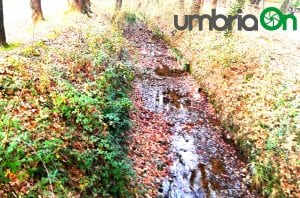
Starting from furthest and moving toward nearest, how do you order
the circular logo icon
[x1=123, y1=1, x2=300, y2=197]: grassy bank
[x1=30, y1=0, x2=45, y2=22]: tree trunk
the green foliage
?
the circular logo icon < [x1=30, y1=0, x2=45, y2=22]: tree trunk < [x1=123, y1=1, x2=300, y2=197]: grassy bank < the green foliage

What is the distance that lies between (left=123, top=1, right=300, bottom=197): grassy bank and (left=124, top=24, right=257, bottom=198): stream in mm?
448

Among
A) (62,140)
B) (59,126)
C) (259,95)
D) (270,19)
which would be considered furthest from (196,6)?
(62,140)

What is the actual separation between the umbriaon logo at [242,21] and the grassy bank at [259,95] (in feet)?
3.03

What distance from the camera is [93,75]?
10133 mm

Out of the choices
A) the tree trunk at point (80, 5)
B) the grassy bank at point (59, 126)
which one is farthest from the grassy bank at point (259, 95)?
the tree trunk at point (80, 5)

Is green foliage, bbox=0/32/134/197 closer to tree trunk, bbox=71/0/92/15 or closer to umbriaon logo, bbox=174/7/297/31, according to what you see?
umbriaon logo, bbox=174/7/297/31

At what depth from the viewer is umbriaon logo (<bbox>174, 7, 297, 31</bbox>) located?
707 inches

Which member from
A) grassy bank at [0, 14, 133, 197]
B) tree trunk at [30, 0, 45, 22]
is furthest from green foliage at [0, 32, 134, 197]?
tree trunk at [30, 0, 45, 22]

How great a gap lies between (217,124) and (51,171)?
7.77 metres

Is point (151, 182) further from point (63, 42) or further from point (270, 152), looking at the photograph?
point (63, 42)

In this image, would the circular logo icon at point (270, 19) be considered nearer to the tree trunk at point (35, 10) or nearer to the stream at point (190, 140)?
the stream at point (190, 140)

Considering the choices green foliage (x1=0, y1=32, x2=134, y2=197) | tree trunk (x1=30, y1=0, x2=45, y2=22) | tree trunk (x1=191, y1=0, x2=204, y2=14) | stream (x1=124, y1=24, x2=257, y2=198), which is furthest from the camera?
tree trunk (x1=191, y1=0, x2=204, y2=14)

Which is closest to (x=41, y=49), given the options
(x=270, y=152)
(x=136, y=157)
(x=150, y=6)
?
(x=136, y=157)

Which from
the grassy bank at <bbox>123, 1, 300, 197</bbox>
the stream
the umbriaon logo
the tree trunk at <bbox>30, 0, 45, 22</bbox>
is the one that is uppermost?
the tree trunk at <bbox>30, 0, 45, 22</bbox>
